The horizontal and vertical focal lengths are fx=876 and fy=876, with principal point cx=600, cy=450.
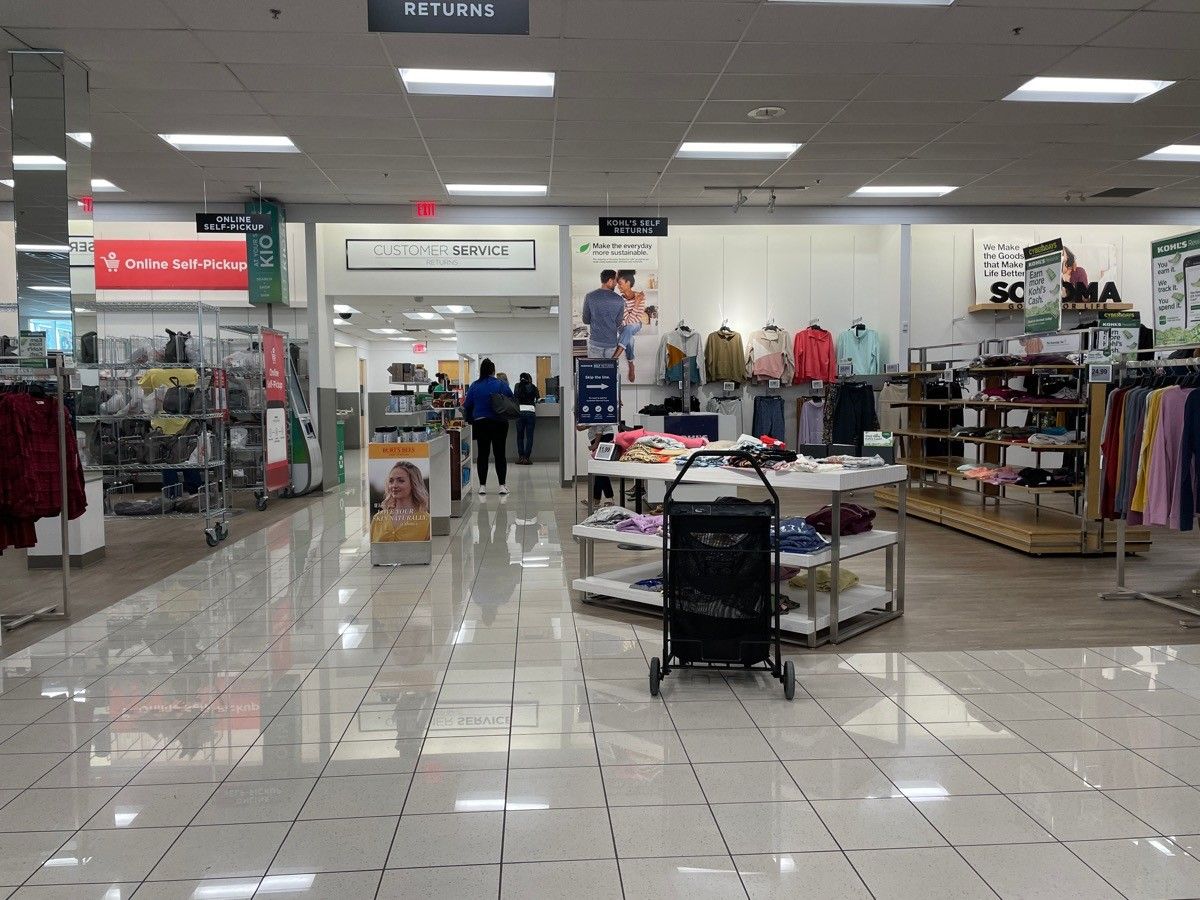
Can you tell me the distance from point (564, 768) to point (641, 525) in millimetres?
2385

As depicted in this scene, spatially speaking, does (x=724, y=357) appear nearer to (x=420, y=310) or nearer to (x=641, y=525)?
(x=420, y=310)

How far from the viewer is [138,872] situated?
2463 mm

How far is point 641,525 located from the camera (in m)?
5.36

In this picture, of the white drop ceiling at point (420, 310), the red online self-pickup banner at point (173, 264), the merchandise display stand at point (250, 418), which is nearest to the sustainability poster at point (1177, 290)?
the white drop ceiling at point (420, 310)

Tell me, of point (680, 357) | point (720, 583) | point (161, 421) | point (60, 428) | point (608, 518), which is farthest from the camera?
point (680, 357)

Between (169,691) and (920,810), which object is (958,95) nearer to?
(920,810)

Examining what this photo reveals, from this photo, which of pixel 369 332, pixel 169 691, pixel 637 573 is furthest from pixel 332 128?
pixel 369 332

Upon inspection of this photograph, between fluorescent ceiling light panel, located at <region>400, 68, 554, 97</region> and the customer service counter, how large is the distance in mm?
8799

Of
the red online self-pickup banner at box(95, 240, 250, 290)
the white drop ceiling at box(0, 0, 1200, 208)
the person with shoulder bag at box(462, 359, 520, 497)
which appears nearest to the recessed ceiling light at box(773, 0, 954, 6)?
the white drop ceiling at box(0, 0, 1200, 208)

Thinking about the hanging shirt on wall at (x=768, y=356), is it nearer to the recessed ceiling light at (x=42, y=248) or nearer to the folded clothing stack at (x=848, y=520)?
the folded clothing stack at (x=848, y=520)

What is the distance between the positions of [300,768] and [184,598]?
3.15 meters

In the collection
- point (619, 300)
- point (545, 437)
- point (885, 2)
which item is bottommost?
point (545, 437)

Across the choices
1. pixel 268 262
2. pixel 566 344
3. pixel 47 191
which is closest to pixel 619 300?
pixel 566 344

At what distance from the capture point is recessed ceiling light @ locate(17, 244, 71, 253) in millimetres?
6285
